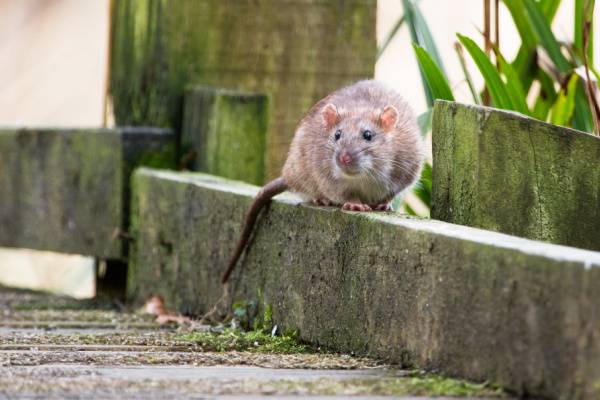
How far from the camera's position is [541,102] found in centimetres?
524

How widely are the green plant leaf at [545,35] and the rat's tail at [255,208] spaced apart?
3.76 ft

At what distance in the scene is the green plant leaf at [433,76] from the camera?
4559 millimetres

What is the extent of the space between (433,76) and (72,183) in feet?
8.78

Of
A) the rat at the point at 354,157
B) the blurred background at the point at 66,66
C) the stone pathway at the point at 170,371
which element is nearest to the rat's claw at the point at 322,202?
the rat at the point at 354,157

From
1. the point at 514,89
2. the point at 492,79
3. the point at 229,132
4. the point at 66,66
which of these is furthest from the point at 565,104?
the point at 66,66

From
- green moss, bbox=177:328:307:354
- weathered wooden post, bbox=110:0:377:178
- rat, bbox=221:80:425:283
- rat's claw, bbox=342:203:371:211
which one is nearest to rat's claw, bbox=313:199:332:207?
rat, bbox=221:80:425:283

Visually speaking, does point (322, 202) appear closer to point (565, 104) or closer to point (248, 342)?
point (248, 342)

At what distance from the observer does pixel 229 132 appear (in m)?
6.12

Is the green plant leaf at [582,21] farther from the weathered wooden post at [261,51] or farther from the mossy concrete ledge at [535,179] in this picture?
the weathered wooden post at [261,51]

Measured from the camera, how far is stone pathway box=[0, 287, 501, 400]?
310cm

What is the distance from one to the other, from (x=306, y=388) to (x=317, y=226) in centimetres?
137

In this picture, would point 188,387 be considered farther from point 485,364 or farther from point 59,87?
point 59,87

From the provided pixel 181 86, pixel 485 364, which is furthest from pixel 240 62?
pixel 485 364

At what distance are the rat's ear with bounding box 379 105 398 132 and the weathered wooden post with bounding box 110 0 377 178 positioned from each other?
127cm
